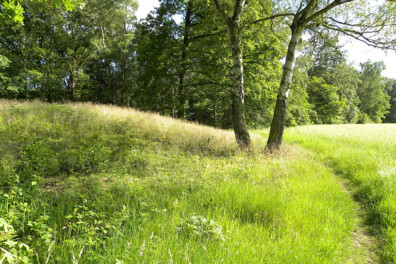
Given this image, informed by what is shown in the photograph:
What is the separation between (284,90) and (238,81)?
1696mm

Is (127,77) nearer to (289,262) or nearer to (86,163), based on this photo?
(86,163)

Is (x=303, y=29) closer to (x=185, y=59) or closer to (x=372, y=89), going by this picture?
(x=185, y=59)

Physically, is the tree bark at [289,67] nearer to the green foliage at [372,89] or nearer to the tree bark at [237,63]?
the tree bark at [237,63]

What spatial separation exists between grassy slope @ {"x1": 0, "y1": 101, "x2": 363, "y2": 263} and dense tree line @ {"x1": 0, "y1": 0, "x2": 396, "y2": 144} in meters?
3.23

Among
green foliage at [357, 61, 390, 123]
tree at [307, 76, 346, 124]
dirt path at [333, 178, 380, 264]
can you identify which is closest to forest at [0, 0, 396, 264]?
dirt path at [333, 178, 380, 264]

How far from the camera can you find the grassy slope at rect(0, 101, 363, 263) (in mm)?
2006

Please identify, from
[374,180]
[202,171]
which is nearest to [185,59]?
[202,171]

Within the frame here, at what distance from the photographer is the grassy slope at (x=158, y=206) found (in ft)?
6.58

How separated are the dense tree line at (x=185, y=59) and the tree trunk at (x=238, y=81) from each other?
38 mm

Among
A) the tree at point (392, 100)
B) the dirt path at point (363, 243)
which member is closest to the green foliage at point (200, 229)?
the dirt path at point (363, 243)

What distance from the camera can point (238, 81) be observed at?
749cm

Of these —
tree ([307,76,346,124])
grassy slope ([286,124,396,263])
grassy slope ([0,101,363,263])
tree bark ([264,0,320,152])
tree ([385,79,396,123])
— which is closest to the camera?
grassy slope ([0,101,363,263])

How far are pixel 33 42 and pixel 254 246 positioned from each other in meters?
33.6

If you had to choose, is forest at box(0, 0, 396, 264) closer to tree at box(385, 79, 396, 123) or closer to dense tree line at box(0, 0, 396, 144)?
dense tree line at box(0, 0, 396, 144)
